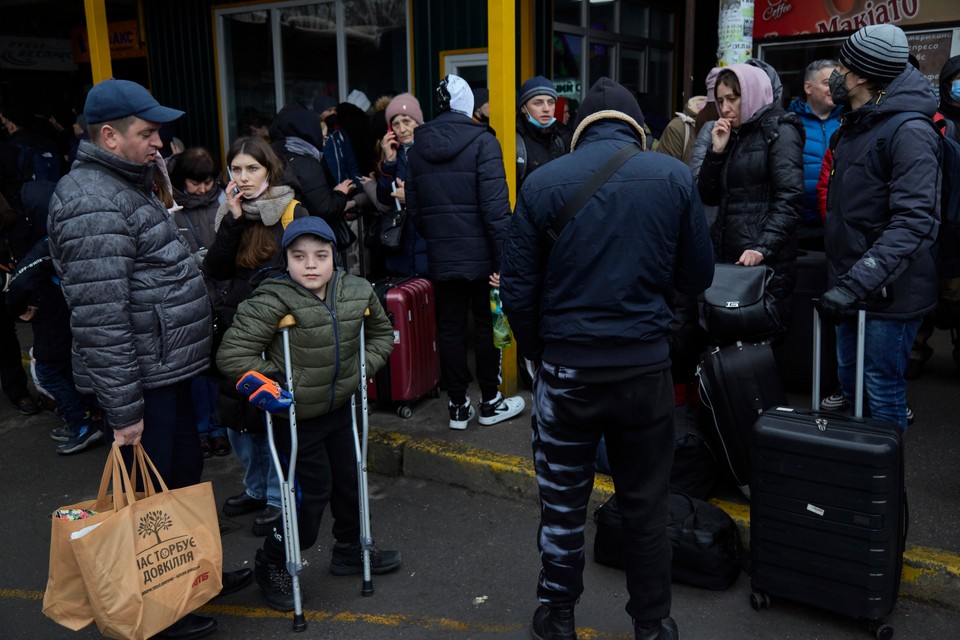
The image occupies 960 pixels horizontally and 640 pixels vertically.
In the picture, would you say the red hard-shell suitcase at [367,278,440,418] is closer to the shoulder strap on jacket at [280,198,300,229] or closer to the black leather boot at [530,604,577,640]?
the shoulder strap on jacket at [280,198,300,229]

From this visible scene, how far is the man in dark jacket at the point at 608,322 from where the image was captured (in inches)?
113

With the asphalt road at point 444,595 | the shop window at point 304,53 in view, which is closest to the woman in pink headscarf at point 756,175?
the asphalt road at point 444,595

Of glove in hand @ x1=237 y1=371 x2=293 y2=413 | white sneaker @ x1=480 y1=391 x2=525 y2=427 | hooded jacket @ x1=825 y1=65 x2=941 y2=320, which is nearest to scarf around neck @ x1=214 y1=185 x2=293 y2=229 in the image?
glove in hand @ x1=237 y1=371 x2=293 y2=413

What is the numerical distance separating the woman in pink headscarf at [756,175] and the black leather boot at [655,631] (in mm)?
1675

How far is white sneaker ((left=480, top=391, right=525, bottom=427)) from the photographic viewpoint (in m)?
5.33

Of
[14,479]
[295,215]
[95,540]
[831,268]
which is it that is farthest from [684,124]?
[14,479]

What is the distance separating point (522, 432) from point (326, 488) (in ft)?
5.92

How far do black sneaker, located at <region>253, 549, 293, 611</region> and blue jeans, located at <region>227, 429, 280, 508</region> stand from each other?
0.65 metres

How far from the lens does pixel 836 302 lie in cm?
355

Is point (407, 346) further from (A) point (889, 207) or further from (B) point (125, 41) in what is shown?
(B) point (125, 41)

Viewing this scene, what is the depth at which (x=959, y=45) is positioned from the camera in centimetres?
764

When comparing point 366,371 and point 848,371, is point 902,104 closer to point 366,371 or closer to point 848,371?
point 848,371

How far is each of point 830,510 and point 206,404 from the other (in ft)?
12.4

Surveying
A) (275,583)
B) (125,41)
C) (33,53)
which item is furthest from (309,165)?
(33,53)
